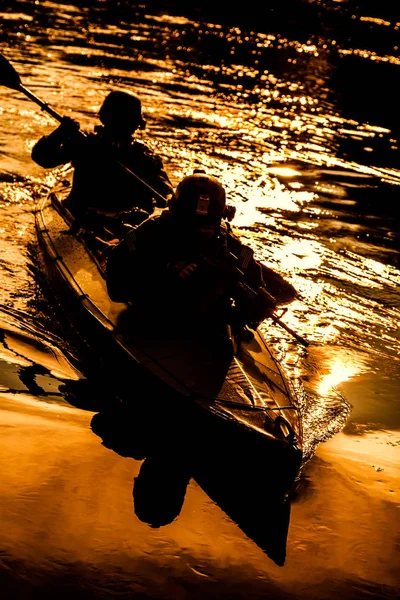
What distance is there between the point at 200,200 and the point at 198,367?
1.47 metres

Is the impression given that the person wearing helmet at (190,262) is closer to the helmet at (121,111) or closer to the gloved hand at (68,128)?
the helmet at (121,111)

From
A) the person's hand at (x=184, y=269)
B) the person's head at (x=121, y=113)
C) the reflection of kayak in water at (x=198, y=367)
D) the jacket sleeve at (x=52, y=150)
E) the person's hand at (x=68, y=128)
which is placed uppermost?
the person's head at (x=121, y=113)

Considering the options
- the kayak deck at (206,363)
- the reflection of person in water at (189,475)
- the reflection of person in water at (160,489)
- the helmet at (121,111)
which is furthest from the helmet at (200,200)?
the helmet at (121,111)

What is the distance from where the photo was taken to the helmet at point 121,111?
9469 mm

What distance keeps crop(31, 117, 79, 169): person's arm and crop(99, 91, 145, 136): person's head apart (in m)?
0.44

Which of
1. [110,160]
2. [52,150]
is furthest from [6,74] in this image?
[110,160]

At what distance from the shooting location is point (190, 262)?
21.4 feet

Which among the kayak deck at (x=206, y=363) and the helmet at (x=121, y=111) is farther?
the helmet at (x=121, y=111)

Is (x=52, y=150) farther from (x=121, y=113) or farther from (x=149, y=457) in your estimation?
(x=149, y=457)

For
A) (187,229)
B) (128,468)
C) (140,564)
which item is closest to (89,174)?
(187,229)

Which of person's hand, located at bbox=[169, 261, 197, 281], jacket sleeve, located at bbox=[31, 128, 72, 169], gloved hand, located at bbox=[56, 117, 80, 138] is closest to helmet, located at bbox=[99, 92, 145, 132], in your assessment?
gloved hand, located at bbox=[56, 117, 80, 138]

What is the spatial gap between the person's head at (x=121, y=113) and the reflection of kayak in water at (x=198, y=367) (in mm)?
2416

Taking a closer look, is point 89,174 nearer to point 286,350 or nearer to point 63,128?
point 63,128

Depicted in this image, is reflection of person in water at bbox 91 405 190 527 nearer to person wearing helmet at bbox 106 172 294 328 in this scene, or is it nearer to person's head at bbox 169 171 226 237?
person wearing helmet at bbox 106 172 294 328
